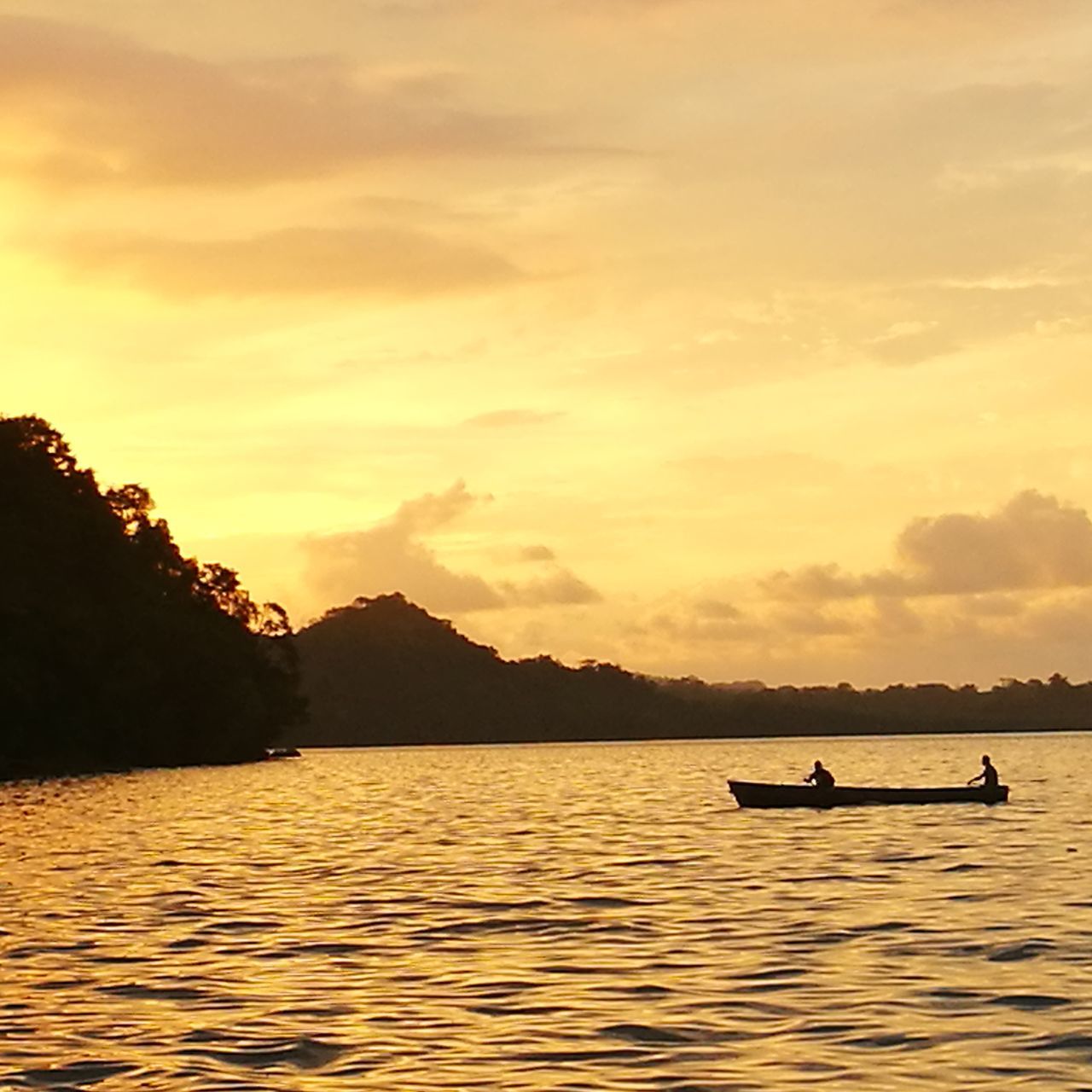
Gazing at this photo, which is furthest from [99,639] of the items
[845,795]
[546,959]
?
[546,959]

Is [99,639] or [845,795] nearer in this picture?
[845,795]

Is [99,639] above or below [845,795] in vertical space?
above

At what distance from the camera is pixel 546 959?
1286 inches

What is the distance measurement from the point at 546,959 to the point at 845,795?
5301 cm

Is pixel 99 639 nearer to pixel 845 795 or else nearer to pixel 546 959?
pixel 845 795

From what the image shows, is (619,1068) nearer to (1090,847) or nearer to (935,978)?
(935,978)

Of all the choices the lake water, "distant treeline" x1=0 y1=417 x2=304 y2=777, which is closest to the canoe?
the lake water

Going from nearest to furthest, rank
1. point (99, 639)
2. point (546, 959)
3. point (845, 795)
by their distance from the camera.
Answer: point (546, 959)
point (845, 795)
point (99, 639)

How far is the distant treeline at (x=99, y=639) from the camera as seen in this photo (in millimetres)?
123688

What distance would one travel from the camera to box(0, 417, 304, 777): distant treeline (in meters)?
124

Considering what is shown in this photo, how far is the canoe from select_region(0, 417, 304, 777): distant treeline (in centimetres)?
5210

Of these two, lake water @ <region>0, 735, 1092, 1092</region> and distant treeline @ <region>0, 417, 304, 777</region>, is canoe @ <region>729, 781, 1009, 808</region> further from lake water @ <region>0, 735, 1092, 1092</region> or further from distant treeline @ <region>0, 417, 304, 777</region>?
distant treeline @ <region>0, 417, 304, 777</region>

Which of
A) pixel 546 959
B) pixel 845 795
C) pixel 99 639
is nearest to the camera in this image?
pixel 546 959

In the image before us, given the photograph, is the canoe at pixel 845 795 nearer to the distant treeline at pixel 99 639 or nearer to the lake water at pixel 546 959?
the lake water at pixel 546 959
